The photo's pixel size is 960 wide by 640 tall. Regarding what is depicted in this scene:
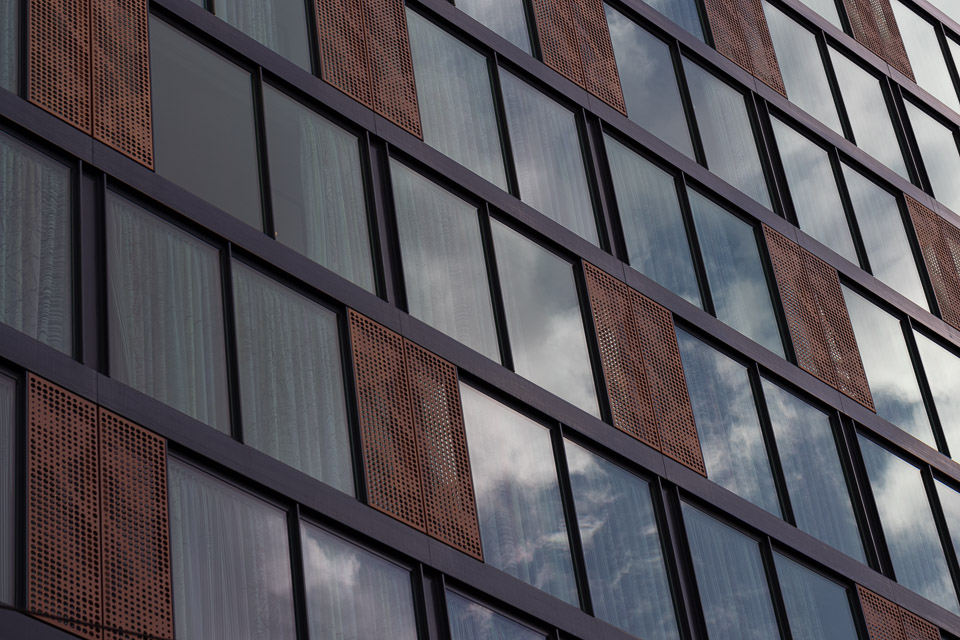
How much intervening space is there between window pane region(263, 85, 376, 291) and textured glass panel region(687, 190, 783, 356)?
25.8 ft

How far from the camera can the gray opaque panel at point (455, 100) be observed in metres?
24.0

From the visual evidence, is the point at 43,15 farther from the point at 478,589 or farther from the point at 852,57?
the point at 852,57

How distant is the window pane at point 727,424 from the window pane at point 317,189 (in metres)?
6.51

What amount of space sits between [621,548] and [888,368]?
9.84 meters

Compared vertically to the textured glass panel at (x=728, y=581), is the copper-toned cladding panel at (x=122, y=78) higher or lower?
higher

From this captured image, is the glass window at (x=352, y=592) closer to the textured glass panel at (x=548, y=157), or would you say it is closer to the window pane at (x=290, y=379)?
the window pane at (x=290, y=379)

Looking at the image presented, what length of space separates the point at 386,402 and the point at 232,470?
9.72 feet

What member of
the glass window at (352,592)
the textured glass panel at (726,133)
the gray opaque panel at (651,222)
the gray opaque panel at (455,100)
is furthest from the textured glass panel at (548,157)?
the glass window at (352,592)

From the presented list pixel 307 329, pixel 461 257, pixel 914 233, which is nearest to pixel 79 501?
pixel 307 329

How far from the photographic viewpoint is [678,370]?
2508cm

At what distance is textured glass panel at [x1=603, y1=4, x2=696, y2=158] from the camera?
2852 cm

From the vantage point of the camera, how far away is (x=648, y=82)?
29.0 meters

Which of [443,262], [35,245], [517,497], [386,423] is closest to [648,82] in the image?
[443,262]

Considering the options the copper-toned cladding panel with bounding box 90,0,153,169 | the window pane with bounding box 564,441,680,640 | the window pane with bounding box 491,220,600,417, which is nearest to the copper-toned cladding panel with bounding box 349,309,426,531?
the window pane with bounding box 491,220,600,417
